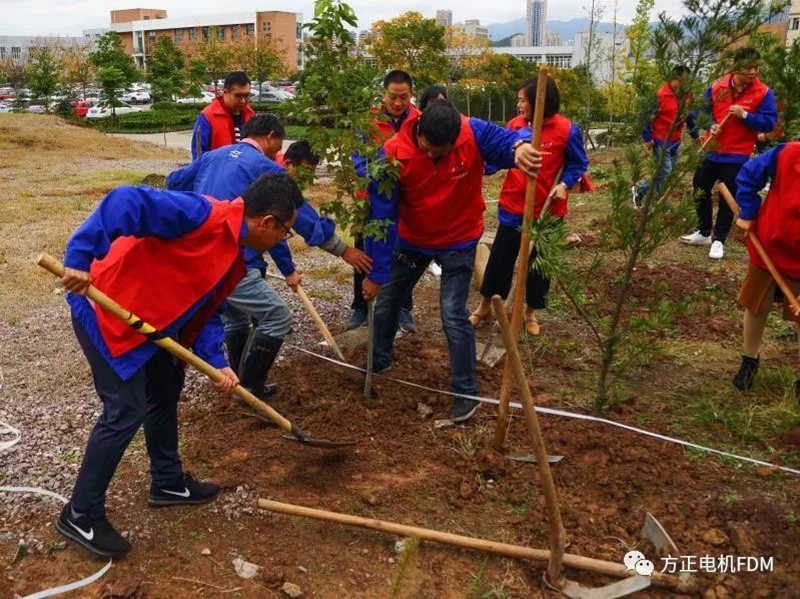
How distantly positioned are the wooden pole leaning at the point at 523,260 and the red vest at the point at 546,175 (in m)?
1.26

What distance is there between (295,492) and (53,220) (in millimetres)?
7859

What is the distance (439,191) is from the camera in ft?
12.6

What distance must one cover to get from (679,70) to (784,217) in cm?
108

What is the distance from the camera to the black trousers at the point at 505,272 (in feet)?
15.8

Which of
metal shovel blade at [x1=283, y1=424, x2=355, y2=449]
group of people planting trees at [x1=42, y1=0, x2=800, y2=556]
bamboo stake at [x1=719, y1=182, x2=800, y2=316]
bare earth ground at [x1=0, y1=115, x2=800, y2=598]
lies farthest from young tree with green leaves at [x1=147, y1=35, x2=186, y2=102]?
bamboo stake at [x1=719, y1=182, x2=800, y2=316]

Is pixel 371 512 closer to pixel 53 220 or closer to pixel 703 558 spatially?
pixel 703 558

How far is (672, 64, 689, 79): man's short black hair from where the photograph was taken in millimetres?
3209

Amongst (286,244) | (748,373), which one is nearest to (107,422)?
(286,244)

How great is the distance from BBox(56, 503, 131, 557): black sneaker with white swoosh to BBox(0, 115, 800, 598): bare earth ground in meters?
0.06

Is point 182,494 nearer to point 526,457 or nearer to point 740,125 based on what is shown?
point 526,457

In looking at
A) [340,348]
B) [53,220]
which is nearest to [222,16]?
[53,220]

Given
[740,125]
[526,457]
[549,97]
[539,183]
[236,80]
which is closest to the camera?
[526,457]

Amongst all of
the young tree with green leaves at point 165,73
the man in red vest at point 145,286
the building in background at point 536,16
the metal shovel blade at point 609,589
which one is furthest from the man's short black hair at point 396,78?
the building in background at point 536,16

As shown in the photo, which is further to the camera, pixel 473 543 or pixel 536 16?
pixel 536 16
